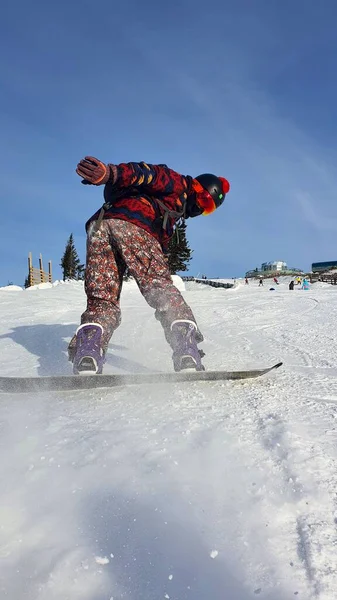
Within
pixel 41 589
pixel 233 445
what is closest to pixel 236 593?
pixel 41 589

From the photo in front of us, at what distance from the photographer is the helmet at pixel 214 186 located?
315cm

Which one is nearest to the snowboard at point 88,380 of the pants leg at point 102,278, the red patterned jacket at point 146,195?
the pants leg at point 102,278

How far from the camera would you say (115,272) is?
9.75 feet

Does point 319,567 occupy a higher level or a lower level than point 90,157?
lower

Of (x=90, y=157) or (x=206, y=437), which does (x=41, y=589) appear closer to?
(x=206, y=437)

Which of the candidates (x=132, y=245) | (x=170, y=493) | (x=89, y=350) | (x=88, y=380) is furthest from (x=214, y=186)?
(x=170, y=493)

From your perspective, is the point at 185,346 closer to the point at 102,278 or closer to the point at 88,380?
the point at 88,380

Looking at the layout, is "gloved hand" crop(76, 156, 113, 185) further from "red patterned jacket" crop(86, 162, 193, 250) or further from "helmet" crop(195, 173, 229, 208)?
"helmet" crop(195, 173, 229, 208)

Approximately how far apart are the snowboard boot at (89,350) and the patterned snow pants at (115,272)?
11cm

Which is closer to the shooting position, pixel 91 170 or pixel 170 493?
pixel 170 493

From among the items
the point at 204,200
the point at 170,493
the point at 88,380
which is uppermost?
the point at 204,200

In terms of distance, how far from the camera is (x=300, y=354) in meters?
Result: 3.45

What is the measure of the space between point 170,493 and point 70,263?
2707 inches

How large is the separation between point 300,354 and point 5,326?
13.8ft
